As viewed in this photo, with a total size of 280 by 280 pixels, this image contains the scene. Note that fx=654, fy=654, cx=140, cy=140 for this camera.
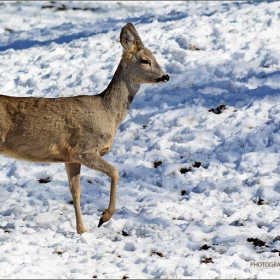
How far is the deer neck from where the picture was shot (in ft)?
24.8

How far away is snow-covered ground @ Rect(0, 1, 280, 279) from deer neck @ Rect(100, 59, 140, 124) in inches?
46.5

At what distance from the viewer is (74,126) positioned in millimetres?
7219

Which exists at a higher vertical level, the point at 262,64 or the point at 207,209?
the point at 262,64

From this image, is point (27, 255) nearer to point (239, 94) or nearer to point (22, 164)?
point (22, 164)

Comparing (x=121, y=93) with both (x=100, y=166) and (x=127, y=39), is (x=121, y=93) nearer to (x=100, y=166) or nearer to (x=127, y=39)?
(x=127, y=39)

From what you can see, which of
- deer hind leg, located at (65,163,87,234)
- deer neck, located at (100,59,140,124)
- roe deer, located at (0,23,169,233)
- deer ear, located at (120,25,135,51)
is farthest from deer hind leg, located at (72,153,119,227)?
deer ear, located at (120,25,135,51)

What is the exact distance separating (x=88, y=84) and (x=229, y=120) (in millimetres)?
2779

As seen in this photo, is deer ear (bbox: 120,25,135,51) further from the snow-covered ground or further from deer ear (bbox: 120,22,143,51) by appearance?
the snow-covered ground

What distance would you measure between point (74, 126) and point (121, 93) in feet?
2.49

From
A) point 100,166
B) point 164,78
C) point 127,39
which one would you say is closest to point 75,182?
point 100,166

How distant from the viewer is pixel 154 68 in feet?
24.8

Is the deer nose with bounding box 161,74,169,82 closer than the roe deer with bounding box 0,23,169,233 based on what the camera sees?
→ No

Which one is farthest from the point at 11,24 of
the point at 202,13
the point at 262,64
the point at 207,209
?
the point at 207,209

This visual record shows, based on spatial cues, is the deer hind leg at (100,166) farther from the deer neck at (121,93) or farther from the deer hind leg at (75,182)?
the deer neck at (121,93)
